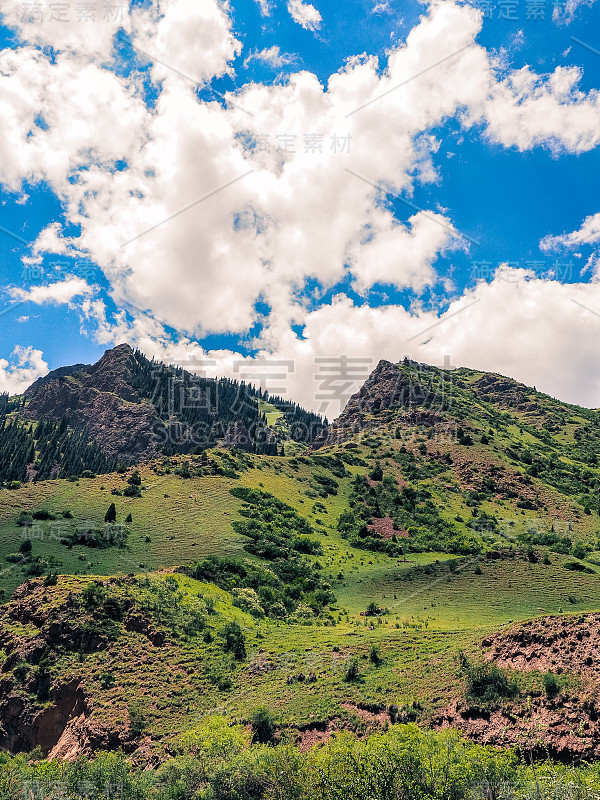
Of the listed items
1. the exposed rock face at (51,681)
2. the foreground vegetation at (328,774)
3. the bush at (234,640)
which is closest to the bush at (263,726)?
the foreground vegetation at (328,774)

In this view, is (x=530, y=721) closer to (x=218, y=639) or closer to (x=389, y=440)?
(x=218, y=639)

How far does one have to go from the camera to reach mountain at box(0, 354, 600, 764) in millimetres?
29391

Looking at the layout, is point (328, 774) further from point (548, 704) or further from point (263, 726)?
point (548, 704)

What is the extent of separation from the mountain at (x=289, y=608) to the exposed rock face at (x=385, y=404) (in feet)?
136

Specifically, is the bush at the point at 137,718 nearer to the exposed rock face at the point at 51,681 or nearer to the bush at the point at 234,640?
the exposed rock face at the point at 51,681

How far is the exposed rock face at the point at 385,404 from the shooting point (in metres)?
152

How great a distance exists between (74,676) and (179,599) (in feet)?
41.4

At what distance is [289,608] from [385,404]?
383 ft

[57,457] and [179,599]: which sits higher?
[57,457]

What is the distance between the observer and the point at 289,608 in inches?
2149

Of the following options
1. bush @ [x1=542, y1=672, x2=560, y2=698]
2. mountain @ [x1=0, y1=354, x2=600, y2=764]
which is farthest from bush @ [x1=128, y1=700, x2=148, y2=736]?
bush @ [x1=542, y1=672, x2=560, y2=698]

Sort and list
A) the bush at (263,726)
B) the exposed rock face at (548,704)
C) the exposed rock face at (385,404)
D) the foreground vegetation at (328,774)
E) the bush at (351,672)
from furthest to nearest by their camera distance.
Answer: the exposed rock face at (385,404), the bush at (351,672), the bush at (263,726), the exposed rock face at (548,704), the foreground vegetation at (328,774)

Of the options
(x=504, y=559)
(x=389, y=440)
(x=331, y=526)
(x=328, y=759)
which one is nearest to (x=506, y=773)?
(x=328, y=759)

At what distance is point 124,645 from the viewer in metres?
38.8
